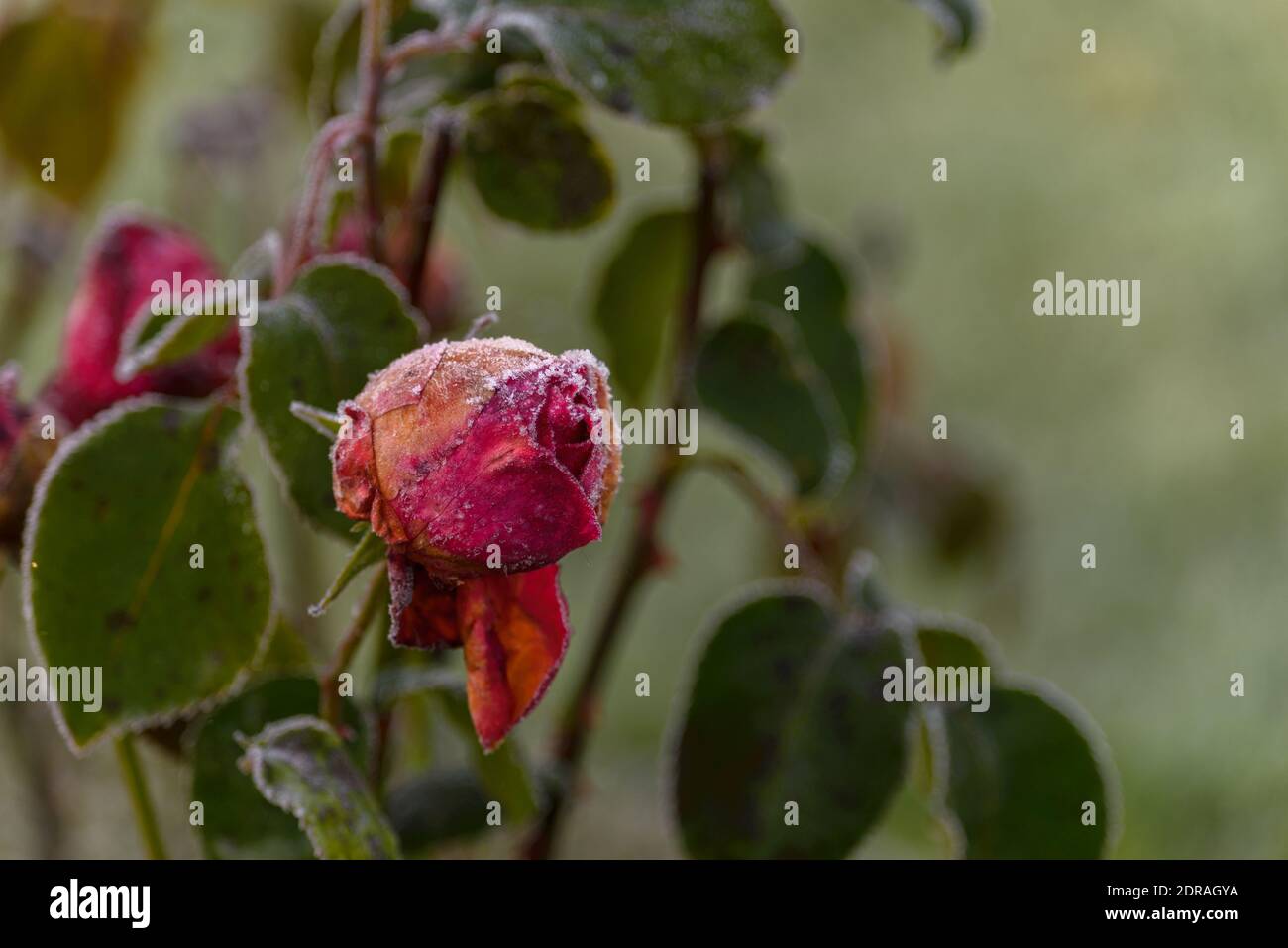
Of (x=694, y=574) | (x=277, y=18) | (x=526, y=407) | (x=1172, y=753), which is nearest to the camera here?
(x=526, y=407)

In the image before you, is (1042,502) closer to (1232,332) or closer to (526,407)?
(1232,332)

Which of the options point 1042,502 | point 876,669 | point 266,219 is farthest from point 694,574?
point 876,669

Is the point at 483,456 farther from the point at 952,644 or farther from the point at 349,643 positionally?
the point at 952,644

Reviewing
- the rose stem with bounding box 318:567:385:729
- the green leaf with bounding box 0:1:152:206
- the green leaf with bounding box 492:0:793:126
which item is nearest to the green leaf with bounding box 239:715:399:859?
the rose stem with bounding box 318:567:385:729

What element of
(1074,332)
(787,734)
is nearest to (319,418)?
(787,734)

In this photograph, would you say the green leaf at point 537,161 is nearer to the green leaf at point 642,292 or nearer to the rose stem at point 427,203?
the rose stem at point 427,203

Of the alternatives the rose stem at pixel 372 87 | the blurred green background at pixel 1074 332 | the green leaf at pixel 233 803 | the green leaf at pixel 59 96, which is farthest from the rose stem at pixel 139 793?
the blurred green background at pixel 1074 332
